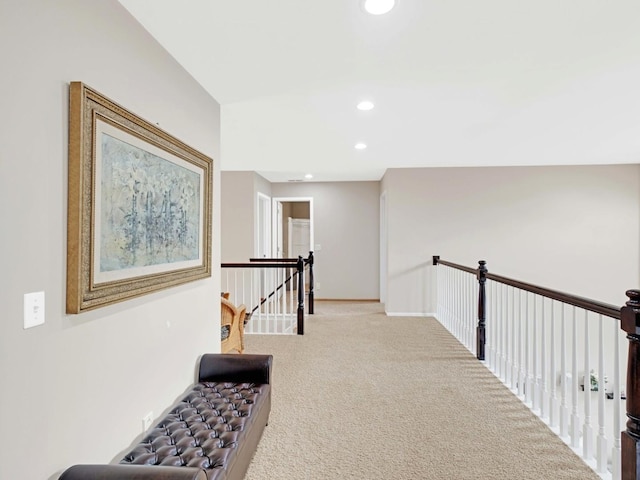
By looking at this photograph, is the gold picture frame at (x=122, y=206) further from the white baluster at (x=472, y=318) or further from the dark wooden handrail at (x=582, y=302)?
the white baluster at (x=472, y=318)

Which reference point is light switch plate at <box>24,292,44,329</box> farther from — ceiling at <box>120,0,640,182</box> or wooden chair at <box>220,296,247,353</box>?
wooden chair at <box>220,296,247,353</box>

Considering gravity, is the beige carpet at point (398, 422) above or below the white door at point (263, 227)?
below

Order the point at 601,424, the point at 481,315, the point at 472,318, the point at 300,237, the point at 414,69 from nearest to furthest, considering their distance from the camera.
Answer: the point at 601,424, the point at 414,69, the point at 481,315, the point at 472,318, the point at 300,237

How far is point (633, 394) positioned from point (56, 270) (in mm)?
2326

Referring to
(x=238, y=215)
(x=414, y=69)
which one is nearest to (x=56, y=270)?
(x=414, y=69)

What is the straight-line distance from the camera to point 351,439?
2.15m

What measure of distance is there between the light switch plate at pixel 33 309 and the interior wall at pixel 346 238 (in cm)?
589

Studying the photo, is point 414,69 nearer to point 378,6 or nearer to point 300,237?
point 378,6

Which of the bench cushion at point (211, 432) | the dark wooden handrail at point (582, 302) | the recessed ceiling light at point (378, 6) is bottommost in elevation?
the bench cushion at point (211, 432)

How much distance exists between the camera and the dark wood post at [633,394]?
1.40 meters

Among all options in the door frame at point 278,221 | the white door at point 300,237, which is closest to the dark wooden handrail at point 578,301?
the door frame at point 278,221

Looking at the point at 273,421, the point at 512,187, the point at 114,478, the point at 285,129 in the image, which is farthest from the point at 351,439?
the point at 512,187

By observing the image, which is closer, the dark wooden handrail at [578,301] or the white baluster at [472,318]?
the dark wooden handrail at [578,301]

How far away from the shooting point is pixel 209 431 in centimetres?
166
